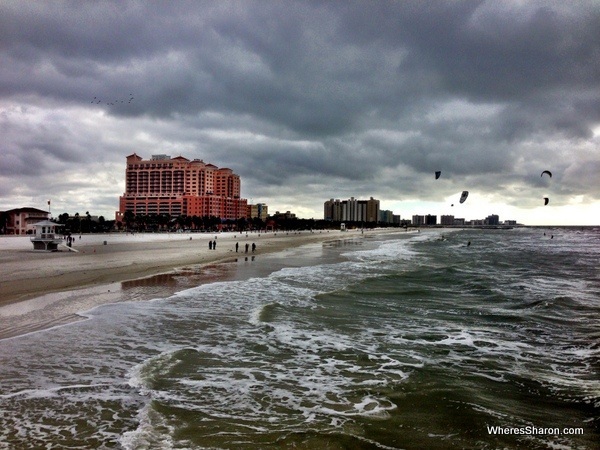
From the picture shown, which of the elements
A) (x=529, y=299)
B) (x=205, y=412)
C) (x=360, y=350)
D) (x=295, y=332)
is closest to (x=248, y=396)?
(x=205, y=412)

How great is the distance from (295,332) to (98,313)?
7.26 meters

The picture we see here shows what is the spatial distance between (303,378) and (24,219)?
355ft

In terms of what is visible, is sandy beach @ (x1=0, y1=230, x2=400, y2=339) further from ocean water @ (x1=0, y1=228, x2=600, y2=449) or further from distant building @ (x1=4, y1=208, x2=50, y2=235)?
distant building @ (x1=4, y1=208, x2=50, y2=235)

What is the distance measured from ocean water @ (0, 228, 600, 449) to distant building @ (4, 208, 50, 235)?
9419 centimetres

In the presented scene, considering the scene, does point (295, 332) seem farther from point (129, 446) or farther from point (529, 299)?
point (529, 299)

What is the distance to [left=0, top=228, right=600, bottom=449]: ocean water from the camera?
237 inches

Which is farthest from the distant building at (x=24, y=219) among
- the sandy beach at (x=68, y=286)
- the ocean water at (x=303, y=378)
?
the ocean water at (x=303, y=378)

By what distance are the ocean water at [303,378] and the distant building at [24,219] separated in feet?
309

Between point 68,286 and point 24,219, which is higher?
point 24,219

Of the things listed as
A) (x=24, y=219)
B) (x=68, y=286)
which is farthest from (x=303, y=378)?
(x=24, y=219)

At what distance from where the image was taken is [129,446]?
560 centimetres

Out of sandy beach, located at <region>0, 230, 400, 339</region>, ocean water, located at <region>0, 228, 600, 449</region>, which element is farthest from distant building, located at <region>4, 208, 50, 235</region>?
ocean water, located at <region>0, 228, 600, 449</region>

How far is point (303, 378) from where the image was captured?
8430 mm

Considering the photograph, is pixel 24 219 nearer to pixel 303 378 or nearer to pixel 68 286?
pixel 68 286
